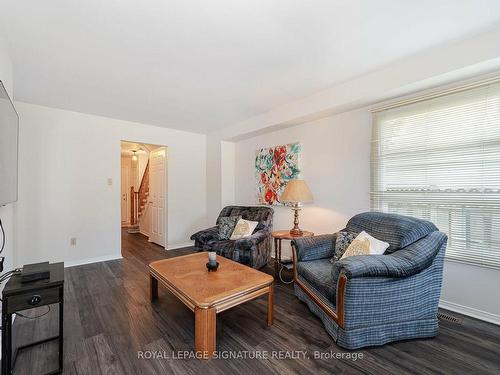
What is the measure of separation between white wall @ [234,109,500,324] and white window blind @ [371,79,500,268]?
145 millimetres

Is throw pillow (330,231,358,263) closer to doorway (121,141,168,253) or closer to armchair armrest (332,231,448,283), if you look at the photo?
armchair armrest (332,231,448,283)

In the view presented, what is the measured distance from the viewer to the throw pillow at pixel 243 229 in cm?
361

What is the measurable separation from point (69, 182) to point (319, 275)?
3793 millimetres

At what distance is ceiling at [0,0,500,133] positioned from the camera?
159 centimetres

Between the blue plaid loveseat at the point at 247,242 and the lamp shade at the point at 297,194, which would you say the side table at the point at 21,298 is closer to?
the blue plaid loveseat at the point at 247,242

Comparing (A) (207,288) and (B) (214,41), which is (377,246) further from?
(B) (214,41)

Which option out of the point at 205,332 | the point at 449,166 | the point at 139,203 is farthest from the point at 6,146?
the point at 139,203

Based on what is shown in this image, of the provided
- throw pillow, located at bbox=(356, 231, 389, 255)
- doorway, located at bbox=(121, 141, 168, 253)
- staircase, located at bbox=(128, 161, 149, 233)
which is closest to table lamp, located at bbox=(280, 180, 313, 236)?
A: throw pillow, located at bbox=(356, 231, 389, 255)

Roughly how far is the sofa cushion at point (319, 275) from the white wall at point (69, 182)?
328 cm

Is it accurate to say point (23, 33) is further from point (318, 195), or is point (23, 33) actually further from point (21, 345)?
point (318, 195)

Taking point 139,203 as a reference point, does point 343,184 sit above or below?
above

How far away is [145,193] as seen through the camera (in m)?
6.26

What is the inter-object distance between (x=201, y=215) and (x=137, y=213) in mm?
2650

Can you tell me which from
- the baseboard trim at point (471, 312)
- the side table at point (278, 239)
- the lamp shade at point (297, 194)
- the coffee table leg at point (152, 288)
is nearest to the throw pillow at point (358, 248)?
the side table at point (278, 239)
